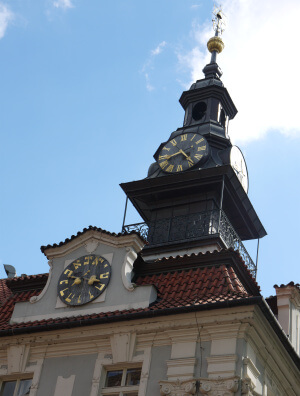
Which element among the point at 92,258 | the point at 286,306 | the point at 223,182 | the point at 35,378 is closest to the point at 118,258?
the point at 92,258

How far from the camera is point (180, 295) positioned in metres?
19.4

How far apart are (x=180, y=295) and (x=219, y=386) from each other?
301 cm

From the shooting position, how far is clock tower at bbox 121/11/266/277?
88.2 feet

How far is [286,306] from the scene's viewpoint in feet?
71.8

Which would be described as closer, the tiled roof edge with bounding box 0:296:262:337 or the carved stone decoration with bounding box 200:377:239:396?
the carved stone decoration with bounding box 200:377:239:396

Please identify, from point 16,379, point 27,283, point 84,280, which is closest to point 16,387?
point 16,379

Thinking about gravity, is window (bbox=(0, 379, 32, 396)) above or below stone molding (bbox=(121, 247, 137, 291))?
below

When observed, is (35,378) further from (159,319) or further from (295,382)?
(295,382)

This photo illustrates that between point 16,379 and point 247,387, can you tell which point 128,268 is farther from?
point 247,387

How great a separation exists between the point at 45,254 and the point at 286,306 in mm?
6593

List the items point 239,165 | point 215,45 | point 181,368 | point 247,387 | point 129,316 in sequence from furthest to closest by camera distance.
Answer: point 215,45 < point 239,165 < point 129,316 < point 181,368 < point 247,387

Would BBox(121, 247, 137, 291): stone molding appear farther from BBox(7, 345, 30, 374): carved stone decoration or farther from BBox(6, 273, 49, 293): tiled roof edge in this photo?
BBox(7, 345, 30, 374): carved stone decoration

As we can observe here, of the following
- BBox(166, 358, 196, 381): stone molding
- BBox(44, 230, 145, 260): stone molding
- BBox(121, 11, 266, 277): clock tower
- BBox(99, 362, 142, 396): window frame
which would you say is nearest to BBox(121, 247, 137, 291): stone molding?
BBox(44, 230, 145, 260): stone molding

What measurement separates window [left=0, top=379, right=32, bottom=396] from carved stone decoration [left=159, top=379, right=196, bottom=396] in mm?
3556
